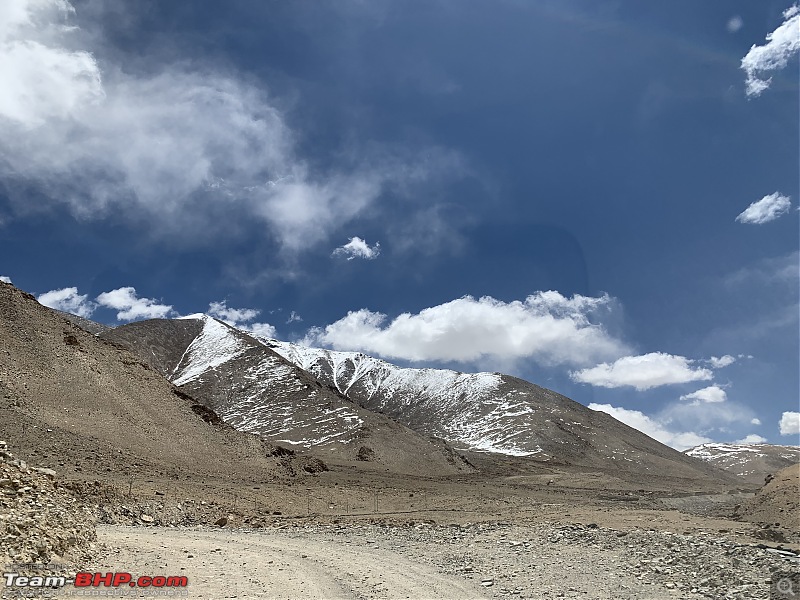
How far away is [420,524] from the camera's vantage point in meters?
26.1

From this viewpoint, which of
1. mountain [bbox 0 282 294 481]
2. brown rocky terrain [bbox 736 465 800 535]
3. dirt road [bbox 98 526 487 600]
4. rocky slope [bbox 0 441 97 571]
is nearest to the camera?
rocky slope [bbox 0 441 97 571]

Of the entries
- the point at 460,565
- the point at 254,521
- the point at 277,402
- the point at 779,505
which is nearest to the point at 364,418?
the point at 277,402

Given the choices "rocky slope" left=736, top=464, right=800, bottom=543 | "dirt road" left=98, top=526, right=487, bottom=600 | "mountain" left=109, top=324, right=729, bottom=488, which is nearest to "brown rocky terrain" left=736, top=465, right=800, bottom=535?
"rocky slope" left=736, top=464, right=800, bottom=543

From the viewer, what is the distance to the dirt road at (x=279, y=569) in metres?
11.8

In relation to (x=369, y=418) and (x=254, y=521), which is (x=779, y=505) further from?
(x=369, y=418)

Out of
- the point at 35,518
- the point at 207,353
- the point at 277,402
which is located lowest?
the point at 35,518

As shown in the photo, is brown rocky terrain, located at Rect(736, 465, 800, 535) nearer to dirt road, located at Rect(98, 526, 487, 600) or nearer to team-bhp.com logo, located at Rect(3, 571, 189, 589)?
dirt road, located at Rect(98, 526, 487, 600)

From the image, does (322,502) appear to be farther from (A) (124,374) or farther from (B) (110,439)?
(A) (124,374)

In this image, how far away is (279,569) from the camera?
1384 cm

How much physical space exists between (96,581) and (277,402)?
107283 millimetres

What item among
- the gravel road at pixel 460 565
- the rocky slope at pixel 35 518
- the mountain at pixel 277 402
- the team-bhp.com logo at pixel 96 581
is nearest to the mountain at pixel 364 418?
the mountain at pixel 277 402

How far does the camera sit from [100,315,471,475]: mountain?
276 ft

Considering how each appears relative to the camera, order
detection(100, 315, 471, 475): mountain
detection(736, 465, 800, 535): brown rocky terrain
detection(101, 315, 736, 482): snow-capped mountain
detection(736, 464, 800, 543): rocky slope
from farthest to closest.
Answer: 1. detection(101, 315, 736, 482): snow-capped mountain
2. detection(100, 315, 471, 475): mountain
3. detection(736, 464, 800, 543): rocky slope
4. detection(736, 465, 800, 535): brown rocky terrain

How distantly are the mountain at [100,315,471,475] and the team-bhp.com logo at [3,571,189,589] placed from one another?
63661mm
